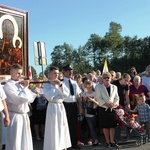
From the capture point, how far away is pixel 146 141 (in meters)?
8.43

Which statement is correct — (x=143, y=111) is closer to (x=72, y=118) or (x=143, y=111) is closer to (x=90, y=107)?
(x=90, y=107)

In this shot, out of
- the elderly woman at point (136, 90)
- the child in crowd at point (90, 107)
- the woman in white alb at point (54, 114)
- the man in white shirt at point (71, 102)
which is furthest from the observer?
the elderly woman at point (136, 90)

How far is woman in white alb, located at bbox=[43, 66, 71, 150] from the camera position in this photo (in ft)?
22.1

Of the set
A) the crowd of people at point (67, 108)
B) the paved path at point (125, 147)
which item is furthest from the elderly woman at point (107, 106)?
the paved path at point (125, 147)

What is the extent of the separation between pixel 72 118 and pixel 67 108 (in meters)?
0.34

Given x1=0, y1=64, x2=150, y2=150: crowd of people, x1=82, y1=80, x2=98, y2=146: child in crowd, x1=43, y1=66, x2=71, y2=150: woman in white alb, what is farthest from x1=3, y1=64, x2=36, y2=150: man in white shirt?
x1=82, y1=80, x2=98, y2=146: child in crowd

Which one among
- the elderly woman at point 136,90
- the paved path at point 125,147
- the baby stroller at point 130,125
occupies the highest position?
the elderly woman at point 136,90

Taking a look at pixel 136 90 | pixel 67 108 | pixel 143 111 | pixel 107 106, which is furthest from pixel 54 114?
pixel 136 90

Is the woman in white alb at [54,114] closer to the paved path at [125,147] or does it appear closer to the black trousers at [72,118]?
the black trousers at [72,118]

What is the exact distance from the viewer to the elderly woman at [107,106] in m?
7.86

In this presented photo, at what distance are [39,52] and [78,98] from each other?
135 inches

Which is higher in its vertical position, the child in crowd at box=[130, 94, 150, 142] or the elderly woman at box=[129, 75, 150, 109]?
the elderly woman at box=[129, 75, 150, 109]

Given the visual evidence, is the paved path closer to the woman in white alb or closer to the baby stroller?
the baby stroller

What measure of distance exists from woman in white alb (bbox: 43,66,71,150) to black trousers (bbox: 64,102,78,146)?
82cm
